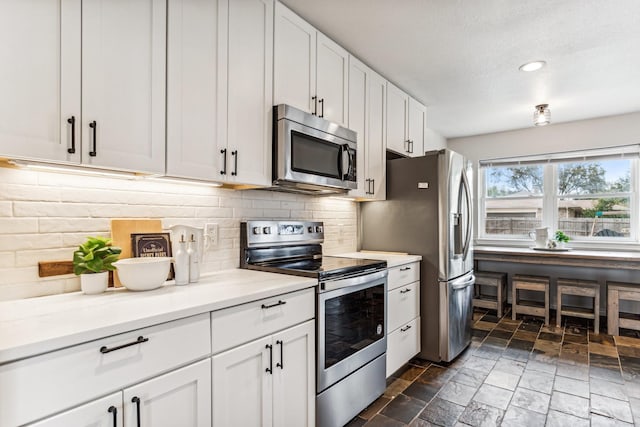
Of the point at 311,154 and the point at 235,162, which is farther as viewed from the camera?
the point at 311,154

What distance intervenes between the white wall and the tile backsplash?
13.6 ft

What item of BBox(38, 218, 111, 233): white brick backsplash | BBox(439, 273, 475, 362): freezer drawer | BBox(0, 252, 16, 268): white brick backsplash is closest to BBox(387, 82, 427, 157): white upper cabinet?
BBox(439, 273, 475, 362): freezer drawer

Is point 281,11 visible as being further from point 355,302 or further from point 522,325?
point 522,325

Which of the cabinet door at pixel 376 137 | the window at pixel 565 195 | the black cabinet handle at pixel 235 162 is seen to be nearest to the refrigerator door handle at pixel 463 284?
the cabinet door at pixel 376 137

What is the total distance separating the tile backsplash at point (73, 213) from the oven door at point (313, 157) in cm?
41

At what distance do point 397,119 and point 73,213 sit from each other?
2702mm

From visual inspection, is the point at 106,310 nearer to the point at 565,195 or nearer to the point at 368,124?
the point at 368,124

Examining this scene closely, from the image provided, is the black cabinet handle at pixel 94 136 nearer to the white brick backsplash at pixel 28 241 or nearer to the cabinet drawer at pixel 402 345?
the white brick backsplash at pixel 28 241

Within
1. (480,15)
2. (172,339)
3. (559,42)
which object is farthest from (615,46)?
(172,339)

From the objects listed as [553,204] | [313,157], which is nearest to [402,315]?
[313,157]

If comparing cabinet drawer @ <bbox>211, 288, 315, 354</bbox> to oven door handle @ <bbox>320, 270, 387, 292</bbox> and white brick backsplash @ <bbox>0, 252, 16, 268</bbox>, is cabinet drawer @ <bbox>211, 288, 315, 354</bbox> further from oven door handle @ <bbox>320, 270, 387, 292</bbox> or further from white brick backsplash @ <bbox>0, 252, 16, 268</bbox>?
white brick backsplash @ <bbox>0, 252, 16, 268</bbox>

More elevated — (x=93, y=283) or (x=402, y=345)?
(x=93, y=283)

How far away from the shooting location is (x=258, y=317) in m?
1.51

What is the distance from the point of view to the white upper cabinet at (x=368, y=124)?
2721mm
